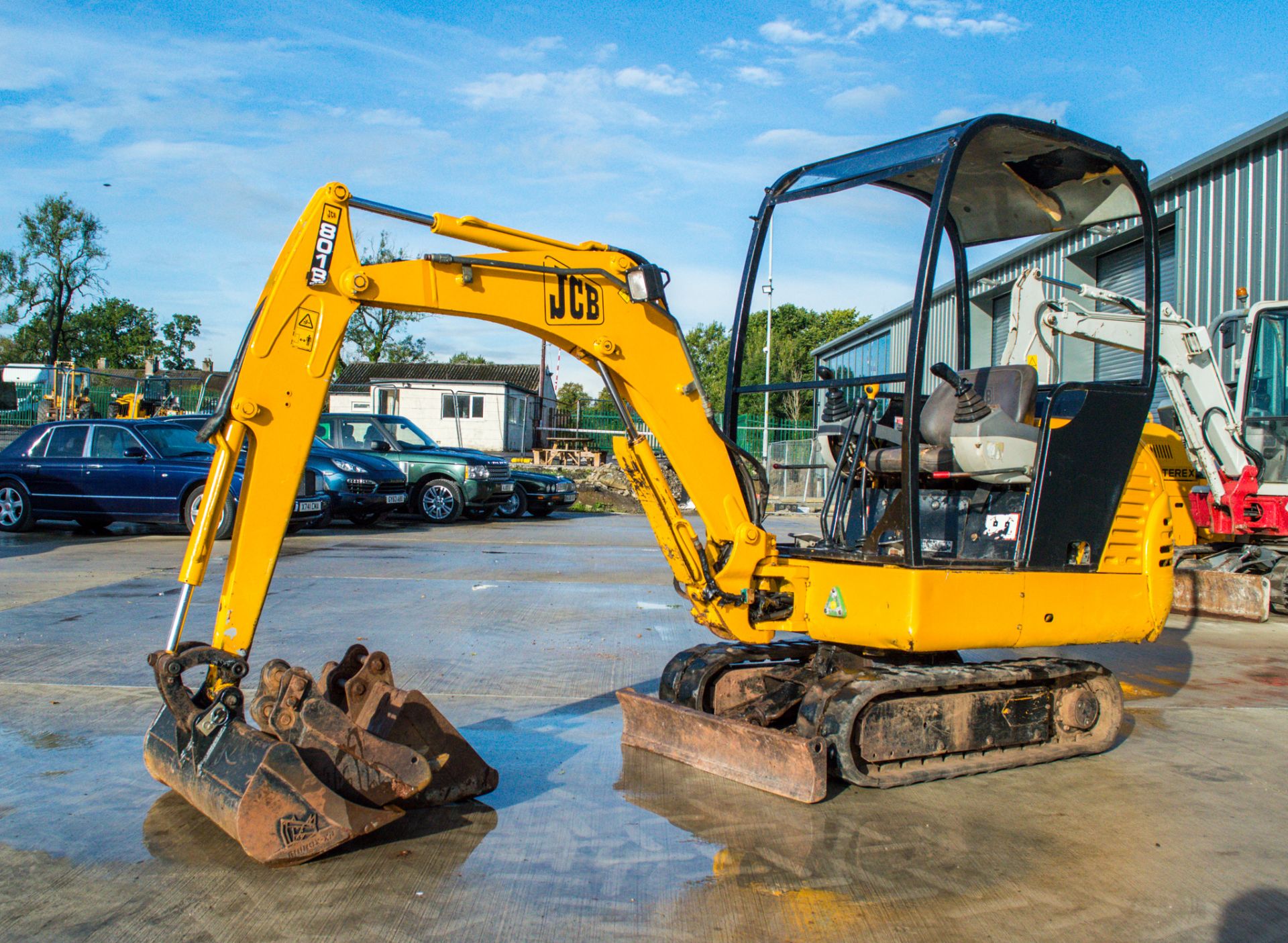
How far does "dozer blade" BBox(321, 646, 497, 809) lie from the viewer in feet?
14.0

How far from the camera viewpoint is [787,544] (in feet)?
17.9

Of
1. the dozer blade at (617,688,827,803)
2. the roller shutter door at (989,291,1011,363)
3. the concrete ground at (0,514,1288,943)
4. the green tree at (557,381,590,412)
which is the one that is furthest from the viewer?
the green tree at (557,381,590,412)

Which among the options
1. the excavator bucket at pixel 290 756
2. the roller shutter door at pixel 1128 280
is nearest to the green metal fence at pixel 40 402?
the roller shutter door at pixel 1128 280

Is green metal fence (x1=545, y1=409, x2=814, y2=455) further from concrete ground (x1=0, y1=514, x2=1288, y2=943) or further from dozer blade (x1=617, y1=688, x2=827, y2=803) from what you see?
dozer blade (x1=617, y1=688, x2=827, y2=803)

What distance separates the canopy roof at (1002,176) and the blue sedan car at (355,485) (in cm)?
1140

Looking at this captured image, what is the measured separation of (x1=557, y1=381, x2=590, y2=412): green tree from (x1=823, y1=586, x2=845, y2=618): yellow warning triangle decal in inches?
2148

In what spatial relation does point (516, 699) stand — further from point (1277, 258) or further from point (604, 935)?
point (1277, 258)

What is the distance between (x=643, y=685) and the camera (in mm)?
6414

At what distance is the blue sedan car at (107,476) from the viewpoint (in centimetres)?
1434

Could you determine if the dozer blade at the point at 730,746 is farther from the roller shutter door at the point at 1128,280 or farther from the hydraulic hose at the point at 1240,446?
the roller shutter door at the point at 1128,280

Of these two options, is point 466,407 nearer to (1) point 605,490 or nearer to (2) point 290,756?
(1) point 605,490

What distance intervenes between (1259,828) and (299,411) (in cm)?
430

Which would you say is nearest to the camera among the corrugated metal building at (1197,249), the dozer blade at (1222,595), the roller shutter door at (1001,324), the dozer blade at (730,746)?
the dozer blade at (730,746)

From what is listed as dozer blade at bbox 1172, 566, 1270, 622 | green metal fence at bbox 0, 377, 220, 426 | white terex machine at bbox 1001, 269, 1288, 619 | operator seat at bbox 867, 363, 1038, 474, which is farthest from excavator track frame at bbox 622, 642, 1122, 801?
green metal fence at bbox 0, 377, 220, 426
